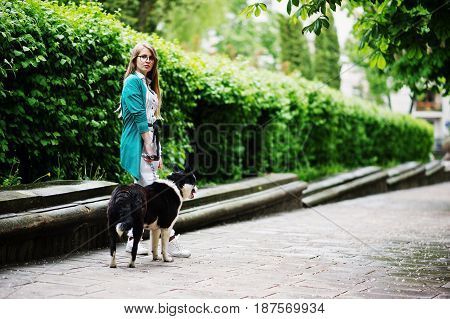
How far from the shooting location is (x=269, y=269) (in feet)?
17.5

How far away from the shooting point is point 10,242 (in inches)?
206

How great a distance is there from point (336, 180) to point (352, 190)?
0.84 meters

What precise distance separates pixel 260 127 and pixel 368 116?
6731mm

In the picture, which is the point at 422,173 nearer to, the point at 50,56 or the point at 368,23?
the point at 368,23

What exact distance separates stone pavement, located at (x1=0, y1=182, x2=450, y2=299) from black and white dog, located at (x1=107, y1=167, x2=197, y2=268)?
0.80ft

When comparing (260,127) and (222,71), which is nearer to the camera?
(222,71)

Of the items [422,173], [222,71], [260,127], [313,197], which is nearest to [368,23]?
[222,71]

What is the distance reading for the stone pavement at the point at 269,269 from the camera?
4.39 m

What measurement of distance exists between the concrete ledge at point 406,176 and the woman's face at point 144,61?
506 inches

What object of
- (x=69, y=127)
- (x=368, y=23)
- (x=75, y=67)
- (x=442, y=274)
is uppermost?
(x=368, y=23)

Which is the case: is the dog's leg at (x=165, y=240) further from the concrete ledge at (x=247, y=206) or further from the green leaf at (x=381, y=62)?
the green leaf at (x=381, y=62)

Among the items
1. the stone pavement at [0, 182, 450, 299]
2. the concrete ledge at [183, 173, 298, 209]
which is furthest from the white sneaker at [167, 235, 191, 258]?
the concrete ledge at [183, 173, 298, 209]

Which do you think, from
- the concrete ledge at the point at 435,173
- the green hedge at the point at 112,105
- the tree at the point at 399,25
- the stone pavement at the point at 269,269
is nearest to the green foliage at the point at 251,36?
the concrete ledge at the point at 435,173
